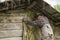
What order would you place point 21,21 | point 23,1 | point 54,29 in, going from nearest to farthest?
point 23,1
point 21,21
point 54,29

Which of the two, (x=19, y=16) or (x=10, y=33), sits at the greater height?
(x=19, y=16)

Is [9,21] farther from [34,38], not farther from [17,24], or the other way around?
[34,38]

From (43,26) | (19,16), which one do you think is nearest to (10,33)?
(19,16)

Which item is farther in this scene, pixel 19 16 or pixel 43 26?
pixel 19 16

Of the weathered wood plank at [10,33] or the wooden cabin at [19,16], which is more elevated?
the wooden cabin at [19,16]

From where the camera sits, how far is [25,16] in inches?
309

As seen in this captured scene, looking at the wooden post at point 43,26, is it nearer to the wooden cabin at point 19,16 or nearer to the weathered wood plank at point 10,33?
the wooden cabin at point 19,16

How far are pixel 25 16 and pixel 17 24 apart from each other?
42 centimetres

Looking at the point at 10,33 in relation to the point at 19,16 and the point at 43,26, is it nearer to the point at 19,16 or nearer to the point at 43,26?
the point at 19,16

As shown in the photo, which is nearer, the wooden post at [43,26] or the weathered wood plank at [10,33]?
the wooden post at [43,26]

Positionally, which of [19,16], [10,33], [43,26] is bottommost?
[10,33]

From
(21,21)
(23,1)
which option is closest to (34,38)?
(21,21)

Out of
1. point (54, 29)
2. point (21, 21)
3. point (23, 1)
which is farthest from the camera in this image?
point (54, 29)

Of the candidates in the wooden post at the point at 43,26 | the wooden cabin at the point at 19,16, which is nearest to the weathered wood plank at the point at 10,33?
the wooden cabin at the point at 19,16
